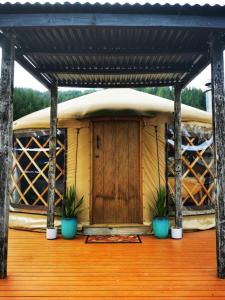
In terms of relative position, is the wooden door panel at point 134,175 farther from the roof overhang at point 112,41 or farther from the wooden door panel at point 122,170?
the roof overhang at point 112,41

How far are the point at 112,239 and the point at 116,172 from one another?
910mm

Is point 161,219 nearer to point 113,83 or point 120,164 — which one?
point 120,164

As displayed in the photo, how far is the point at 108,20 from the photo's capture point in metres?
2.05

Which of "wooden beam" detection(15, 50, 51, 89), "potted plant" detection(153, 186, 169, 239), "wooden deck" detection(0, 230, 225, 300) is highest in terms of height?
"wooden beam" detection(15, 50, 51, 89)

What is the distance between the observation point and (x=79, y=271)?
2293 millimetres

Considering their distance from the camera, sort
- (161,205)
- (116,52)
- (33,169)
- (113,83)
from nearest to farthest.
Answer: (116,52)
(161,205)
(113,83)
(33,169)

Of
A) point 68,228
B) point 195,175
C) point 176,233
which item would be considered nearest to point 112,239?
point 68,228

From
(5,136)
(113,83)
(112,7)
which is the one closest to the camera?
(112,7)

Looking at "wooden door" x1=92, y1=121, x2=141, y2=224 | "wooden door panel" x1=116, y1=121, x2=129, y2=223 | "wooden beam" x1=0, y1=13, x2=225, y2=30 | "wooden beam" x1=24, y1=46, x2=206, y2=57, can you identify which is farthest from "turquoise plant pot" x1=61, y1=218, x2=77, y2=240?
"wooden beam" x1=0, y1=13, x2=225, y2=30

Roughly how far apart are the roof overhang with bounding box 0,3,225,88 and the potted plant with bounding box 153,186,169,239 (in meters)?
1.45

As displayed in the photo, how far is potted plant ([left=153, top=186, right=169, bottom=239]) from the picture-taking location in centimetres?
345

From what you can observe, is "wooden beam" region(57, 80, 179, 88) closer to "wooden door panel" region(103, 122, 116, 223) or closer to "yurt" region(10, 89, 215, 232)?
"yurt" region(10, 89, 215, 232)

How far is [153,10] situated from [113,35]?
1.64 feet

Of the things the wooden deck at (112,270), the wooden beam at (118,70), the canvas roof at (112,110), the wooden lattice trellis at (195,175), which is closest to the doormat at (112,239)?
the wooden deck at (112,270)
